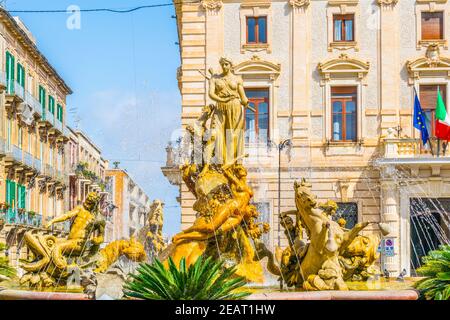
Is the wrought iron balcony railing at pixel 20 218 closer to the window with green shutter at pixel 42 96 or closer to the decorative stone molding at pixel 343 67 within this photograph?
the window with green shutter at pixel 42 96

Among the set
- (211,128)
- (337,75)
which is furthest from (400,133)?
(211,128)

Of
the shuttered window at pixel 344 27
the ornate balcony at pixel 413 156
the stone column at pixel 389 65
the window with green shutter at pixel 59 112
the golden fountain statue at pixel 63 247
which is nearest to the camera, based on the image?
the golden fountain statue at pixel 63 247

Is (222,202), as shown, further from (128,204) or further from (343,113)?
(128,204)

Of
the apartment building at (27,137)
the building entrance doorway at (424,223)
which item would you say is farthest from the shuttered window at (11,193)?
the building entrance doorway at (424,223)

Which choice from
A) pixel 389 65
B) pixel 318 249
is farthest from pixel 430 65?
pixel 318 249

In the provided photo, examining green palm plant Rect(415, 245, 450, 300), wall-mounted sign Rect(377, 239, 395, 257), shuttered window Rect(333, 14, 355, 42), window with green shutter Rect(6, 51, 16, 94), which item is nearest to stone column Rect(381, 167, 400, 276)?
wall-mounted sign Rect(377, 239, 395, 257)

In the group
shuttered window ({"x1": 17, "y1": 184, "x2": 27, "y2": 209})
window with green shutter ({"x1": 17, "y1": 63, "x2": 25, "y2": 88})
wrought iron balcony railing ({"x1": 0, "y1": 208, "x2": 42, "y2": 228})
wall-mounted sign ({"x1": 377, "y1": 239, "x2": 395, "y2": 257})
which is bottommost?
wall-mounted sign ({"x1": 377, "y1": 239, "x2": 395, "y2": 257})

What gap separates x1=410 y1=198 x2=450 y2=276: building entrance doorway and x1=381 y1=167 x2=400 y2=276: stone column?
1.53 feet

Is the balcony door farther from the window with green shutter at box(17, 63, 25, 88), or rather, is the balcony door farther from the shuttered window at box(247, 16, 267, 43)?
the window with green shutter at box(17, 63, 25, 88)

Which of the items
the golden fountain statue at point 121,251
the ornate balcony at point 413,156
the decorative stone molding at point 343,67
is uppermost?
the decorative stone molding at point 343,67

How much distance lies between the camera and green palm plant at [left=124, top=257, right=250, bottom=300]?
419 inches

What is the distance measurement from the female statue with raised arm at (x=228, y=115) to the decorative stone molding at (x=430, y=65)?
14.9 meters

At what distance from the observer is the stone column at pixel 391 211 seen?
93.4ft

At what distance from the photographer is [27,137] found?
44.3 m
